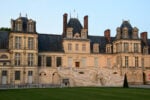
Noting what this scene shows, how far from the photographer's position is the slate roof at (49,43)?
49906 millimetres

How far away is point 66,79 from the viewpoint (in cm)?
4478

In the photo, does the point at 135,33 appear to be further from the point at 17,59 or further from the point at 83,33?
the point at 17,59

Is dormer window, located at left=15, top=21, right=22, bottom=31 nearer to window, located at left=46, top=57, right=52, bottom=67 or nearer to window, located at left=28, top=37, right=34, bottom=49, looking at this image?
window, located at left=28, top=37, right=34, bottom=49

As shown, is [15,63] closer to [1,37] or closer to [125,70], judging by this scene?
[1,37]

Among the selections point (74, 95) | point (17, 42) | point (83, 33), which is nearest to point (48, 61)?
point (17, 42)

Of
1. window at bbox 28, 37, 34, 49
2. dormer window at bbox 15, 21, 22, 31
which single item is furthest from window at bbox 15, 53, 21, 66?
dormer window at bbox 15, 21, 22, 31

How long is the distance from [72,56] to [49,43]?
4.80m

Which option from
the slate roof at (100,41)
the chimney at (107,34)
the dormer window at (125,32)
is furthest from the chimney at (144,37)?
the chimney at (107,34)

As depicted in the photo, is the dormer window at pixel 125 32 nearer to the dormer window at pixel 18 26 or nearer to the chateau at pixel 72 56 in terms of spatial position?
the chateau at pixel 72 56

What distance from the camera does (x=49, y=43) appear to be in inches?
2014

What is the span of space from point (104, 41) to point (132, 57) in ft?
23.4

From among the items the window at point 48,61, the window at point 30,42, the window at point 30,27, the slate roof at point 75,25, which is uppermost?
the slate roof at point 75,25

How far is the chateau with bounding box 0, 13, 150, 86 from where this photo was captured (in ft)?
148

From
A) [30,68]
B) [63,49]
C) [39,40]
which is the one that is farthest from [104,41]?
[30,68]
